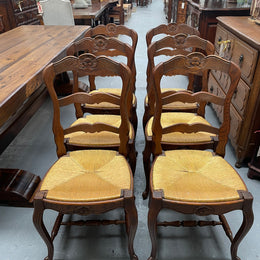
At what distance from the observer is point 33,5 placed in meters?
4.82

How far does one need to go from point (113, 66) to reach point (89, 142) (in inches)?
19.0

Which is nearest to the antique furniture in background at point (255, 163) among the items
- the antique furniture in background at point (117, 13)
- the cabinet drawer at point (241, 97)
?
the cabinet drawer at point (241, 97)

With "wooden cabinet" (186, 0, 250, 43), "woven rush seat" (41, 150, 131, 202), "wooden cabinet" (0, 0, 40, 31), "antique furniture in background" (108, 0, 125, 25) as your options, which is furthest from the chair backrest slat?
"antique furniture in background" (108, 0, 125, 25)

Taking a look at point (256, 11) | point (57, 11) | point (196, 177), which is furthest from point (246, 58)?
point (57, 11)

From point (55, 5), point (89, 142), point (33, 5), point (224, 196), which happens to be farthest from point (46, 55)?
point (33, 5)

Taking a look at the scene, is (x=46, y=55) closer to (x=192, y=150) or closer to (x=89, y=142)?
(x=89, y=142)

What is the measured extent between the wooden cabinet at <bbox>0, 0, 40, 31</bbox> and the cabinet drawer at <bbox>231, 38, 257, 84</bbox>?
3.79m

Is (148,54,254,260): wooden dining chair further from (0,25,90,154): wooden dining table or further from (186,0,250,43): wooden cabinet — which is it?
(186,0,250,43): wooden cabinet

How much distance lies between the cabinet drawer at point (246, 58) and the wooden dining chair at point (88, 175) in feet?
2.98

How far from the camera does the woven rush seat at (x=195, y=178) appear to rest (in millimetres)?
1074

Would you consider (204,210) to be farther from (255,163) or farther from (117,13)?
(117,13)

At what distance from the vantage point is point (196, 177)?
1181mm

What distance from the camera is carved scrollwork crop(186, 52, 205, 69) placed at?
1.24 metres

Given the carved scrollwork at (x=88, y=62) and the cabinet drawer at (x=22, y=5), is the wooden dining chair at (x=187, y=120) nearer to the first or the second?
the carved scrollwork at (x=88, y=62)
